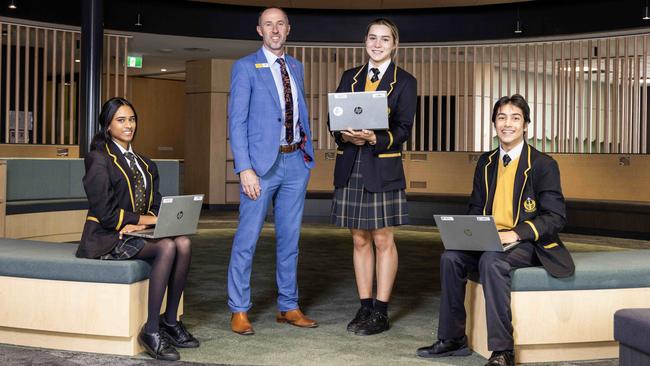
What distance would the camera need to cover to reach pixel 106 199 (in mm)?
3449

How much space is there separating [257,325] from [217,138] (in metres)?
7.94

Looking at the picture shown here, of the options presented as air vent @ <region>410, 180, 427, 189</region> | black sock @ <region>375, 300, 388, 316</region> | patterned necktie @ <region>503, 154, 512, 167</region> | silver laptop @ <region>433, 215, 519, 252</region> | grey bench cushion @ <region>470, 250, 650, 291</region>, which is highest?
patterned necktie @ <region>503, 154, 512, 167</region>

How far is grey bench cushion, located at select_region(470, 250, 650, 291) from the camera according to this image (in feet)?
10.9

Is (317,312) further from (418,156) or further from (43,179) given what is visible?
(418,156)

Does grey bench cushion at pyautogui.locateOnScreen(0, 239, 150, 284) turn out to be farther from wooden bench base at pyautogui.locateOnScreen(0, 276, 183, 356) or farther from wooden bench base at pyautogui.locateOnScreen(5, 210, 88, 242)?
wooden bench base at pyautogui.locateOnScreen(5, 210, 88, 242)

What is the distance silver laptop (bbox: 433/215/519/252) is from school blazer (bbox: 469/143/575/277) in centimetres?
11

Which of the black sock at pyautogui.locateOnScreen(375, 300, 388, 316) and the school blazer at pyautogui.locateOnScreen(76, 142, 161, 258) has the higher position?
the school blazer at pyautogui.locateOnScreen(76, 142, 161, 258)

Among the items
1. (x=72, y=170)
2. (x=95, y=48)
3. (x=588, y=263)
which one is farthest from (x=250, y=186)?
(x=95, y=48)

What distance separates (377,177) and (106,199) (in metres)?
1.29

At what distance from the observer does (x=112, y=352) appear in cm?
346

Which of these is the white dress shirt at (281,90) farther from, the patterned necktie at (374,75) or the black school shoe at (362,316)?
the black school shoe at (362,316)

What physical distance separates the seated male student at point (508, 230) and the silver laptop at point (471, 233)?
0.04 metres

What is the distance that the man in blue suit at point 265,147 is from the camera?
12.7ft

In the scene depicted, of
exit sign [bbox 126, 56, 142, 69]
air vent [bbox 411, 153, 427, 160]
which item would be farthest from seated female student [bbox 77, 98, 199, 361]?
exit sign [bbox 126, 56, 142, 69]
